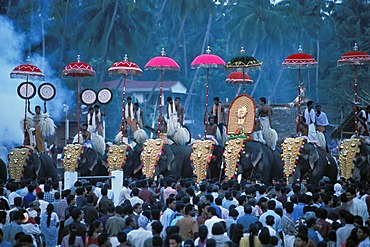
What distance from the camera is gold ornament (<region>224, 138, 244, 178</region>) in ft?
63.0

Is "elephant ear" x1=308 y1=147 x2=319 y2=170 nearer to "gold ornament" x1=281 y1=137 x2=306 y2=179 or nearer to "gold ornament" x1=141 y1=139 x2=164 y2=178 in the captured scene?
"gold ornament" x1=281 y1=137 x2=306 y2=179

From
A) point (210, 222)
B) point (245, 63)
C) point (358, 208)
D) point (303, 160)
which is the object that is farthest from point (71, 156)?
point (210, 222)

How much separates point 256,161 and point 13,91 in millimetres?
18280

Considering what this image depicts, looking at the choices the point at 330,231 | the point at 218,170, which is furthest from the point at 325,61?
the point at 330,231

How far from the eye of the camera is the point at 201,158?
2027 cm

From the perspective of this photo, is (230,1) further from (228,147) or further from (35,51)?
(228,147)

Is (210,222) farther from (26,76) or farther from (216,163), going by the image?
(26,76)

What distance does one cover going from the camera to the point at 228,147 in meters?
19.5

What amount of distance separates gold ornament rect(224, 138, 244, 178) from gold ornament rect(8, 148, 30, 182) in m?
5.11

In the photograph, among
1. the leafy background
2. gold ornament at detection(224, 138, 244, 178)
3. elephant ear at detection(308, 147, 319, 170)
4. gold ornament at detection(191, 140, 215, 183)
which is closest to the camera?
gold ornament at detection(224, 138, 244, 178)

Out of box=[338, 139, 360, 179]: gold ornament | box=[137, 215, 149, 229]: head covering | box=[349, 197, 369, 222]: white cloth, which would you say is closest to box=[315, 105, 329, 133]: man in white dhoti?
box=[338, 139, 360, 179]: gold ornament

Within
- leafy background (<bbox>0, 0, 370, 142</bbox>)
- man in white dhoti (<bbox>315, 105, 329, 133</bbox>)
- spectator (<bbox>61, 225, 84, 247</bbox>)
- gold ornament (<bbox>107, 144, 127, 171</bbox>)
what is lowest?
spectator (<bbox>61, 225, 84, 247</bbox>)

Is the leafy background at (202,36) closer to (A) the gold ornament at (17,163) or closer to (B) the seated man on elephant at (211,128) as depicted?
(B) the seated man on elephant at (211,128)

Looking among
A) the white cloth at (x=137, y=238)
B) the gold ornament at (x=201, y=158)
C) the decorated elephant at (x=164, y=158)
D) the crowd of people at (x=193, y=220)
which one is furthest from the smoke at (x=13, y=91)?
the white cloth at (x=137, y=238)
